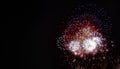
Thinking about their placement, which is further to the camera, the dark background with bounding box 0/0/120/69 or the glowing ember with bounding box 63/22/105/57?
the dark background with bounding box 0/0/120/69

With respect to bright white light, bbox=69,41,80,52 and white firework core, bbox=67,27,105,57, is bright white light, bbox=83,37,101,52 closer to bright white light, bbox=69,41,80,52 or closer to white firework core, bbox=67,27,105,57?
white firework core, bbox=67,27,105,57

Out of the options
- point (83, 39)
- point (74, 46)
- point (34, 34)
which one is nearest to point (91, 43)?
point (83, 39)

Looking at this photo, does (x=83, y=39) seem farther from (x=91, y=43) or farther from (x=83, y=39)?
(x=91, y=43)

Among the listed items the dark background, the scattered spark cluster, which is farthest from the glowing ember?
the dark background

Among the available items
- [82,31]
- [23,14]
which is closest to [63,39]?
[82,31]

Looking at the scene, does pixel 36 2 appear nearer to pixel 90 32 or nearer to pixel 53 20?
pixel 53 20

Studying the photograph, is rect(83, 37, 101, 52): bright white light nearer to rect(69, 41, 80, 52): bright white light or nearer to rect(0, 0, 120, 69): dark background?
rect(69, 41, 80, 52): bright white light
